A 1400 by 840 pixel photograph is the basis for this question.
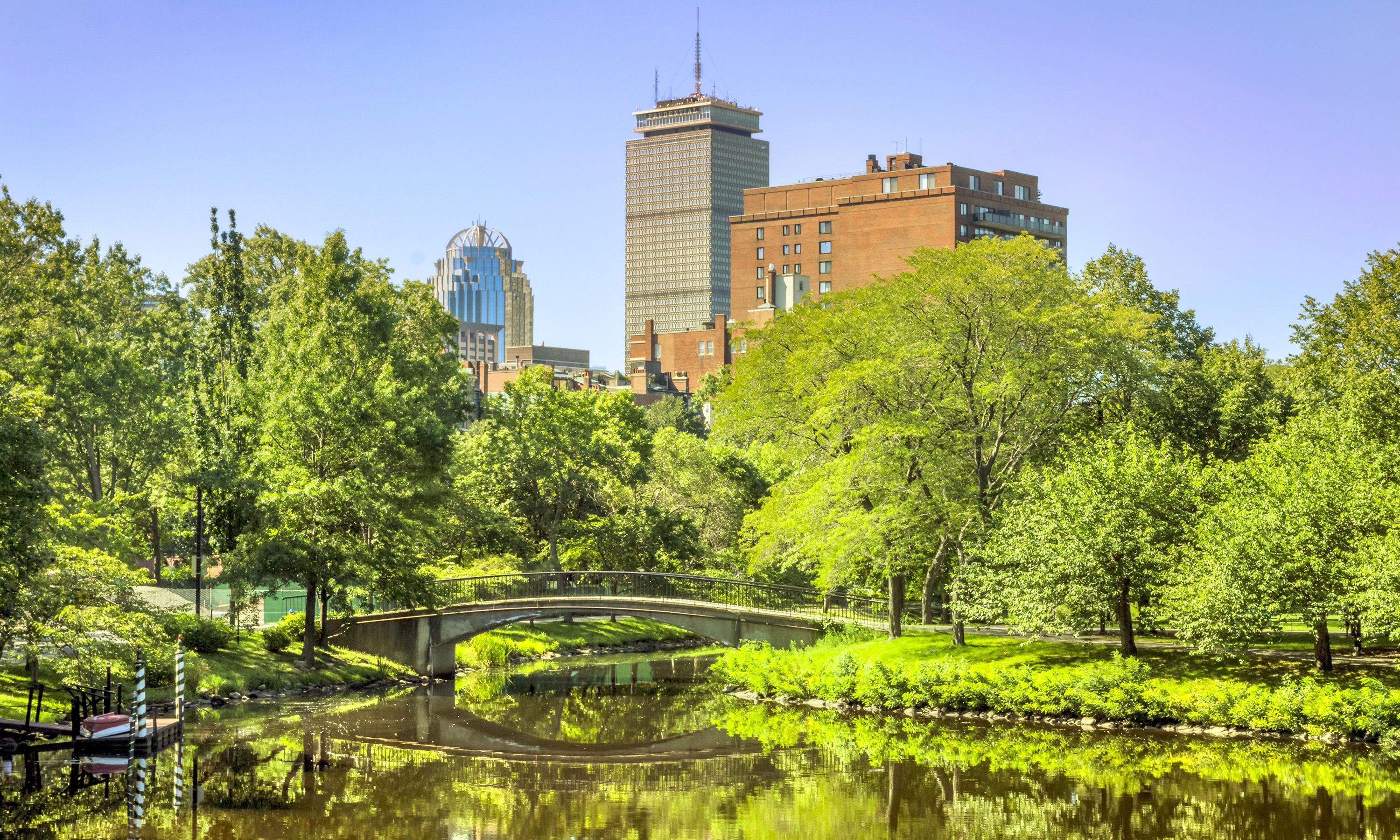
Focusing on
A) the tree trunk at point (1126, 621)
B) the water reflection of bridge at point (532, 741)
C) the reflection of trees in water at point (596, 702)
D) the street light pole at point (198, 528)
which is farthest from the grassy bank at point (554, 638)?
the tree trunk at point (1126, 621)

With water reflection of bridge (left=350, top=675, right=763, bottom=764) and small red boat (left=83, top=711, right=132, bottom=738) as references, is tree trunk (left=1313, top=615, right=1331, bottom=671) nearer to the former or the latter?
water reflection of bridge (left=350, top=675, right=763, bottom=764)

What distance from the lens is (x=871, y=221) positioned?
14738cm

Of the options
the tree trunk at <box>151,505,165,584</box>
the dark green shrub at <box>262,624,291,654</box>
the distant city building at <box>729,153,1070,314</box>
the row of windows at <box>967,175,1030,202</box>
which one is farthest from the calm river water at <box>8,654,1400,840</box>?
the row of windows at <box>967,175,1030,202</box>

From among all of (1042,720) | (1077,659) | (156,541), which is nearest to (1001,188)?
(156,541)

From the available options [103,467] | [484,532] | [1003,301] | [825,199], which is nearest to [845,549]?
[1003,301]

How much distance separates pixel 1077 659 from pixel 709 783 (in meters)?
14.4

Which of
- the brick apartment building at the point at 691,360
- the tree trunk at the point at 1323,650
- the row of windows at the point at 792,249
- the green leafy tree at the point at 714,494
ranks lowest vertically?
the tree trunk at the point at 1323,650

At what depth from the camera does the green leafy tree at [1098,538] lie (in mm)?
37500

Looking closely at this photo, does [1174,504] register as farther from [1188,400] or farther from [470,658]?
[470,658]

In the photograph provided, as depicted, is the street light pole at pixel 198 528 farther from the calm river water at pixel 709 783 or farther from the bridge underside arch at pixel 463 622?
the calm river water at pixel 709 783

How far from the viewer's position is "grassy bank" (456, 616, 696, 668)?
5709 cm

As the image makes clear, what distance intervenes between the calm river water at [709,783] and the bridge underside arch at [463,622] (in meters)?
7.99

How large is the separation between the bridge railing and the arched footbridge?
5 centimetres

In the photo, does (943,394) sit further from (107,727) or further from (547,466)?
(107,727)
